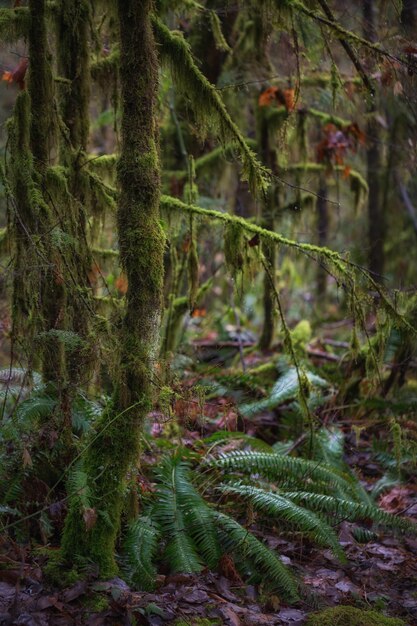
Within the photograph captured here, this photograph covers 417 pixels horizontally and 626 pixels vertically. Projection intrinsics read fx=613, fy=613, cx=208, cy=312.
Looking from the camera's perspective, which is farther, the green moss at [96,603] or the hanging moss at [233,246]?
the hanging moss at [233,246]

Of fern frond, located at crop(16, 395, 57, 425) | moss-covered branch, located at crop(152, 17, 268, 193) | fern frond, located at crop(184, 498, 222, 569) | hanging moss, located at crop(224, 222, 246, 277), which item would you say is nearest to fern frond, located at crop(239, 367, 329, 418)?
hanging moss, located at crop(224, 222, 246, 277)

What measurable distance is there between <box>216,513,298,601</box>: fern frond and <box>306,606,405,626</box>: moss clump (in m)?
0.31

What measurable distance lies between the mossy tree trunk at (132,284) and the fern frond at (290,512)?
4.15ft

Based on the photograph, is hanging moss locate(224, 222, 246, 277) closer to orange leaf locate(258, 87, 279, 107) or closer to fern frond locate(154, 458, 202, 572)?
fern frond locate(154, 458, 202, 572)

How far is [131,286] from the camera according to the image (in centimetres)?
389

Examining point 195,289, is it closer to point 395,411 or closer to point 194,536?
point 194,536

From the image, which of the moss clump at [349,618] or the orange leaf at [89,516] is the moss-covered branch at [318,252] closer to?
the moss clump at [349,618]

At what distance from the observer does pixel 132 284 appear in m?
3.89

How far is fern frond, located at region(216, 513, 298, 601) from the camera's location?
13.5 feet

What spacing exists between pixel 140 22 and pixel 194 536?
3.51 metres

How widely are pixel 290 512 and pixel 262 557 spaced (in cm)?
52

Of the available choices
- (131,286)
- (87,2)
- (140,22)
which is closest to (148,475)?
(131,286)

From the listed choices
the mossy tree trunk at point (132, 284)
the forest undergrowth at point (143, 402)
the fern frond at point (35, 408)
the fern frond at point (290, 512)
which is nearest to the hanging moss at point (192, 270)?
the forest undergrowth at point (143, 402)

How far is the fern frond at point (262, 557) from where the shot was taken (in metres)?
4.11
